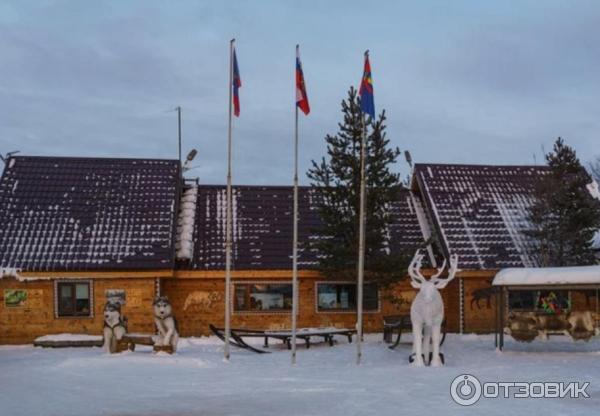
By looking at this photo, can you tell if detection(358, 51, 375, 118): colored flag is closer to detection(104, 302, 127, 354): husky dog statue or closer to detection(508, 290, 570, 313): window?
detection(104, 302, 127, 354): husky dog statue

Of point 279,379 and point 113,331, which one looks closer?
point 279,379

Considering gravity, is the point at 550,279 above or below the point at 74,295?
above

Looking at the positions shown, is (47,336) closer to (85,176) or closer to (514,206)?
(85,176)

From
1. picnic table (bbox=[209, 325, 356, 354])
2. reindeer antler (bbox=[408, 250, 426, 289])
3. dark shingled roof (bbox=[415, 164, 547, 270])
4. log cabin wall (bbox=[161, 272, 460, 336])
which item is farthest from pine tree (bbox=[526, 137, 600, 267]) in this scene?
reindeer antler (bbox=[408, 250, 426, 289])

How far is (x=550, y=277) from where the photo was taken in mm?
20234

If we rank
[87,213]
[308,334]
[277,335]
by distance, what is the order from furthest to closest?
[87,213], [308,334], [277,335]

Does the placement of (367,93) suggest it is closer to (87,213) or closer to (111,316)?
(111,316)

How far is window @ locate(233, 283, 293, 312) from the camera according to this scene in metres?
25.7

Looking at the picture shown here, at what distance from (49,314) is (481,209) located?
1554 cm

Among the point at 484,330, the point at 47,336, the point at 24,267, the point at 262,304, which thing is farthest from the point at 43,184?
the point at 484,330

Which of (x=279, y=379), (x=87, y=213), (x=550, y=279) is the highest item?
(x=87, y=213)

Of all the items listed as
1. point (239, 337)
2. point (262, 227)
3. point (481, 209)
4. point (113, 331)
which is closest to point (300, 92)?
point (239, 337)

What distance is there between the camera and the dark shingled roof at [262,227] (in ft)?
84.9

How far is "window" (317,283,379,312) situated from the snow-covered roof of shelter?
6106 millimetres
